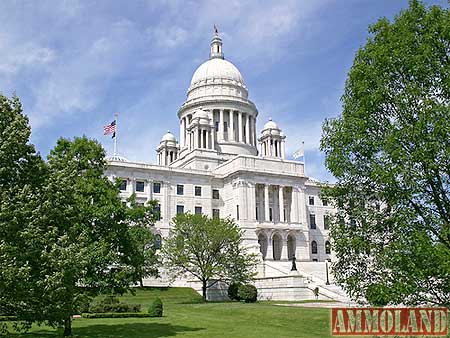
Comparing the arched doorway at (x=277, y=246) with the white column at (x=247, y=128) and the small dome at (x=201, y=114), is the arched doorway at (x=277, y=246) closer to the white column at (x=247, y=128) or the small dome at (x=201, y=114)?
the white column at (x=247, y=128)

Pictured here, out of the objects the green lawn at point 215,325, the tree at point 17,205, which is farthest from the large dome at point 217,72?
the tree at point 17,205

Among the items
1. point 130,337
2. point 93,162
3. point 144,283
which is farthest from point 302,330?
point 144,283

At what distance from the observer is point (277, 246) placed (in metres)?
85.0

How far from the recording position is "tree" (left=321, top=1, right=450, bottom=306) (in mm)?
15594

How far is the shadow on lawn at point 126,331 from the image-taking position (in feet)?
87.4

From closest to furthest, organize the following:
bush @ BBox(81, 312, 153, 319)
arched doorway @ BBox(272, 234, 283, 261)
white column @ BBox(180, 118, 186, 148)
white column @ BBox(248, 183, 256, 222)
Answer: bush @ BBox(81, 312, 153, 319), white column @ BBox(248, 183, 256, 222), arched doorway @ BBox(272, 234, 283, 261), white column @ BBox(180, 118, 186, 148)

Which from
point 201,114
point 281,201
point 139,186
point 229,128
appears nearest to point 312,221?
point 281,201

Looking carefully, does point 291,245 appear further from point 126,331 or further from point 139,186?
point 126,331

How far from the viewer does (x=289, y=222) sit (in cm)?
8562

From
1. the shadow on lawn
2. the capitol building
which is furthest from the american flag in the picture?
the shadow on lawn

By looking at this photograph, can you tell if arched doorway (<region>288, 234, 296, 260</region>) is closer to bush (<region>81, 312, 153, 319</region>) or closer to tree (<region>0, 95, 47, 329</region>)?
bush (<region>81, 312, 153, 319</region>)

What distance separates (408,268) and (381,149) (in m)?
4.07

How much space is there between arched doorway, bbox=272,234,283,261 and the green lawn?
146ft

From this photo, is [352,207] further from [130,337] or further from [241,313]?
[241,313]
